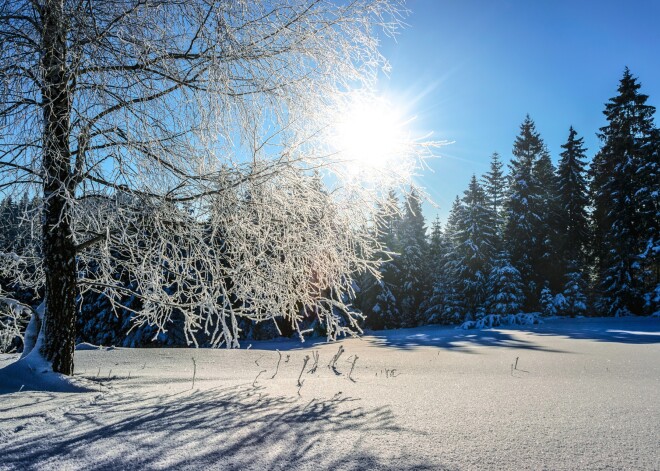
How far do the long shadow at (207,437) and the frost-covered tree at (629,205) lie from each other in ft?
67.8

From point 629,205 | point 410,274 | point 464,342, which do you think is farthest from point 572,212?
point 464,342

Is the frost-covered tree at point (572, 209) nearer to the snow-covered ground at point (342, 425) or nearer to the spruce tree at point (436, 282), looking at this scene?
the spruce tree at point (436, 282)

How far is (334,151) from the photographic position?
351 centimetres

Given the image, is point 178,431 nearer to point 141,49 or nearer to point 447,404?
point 447,404

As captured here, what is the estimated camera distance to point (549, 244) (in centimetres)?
2394

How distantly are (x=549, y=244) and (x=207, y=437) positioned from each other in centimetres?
2579

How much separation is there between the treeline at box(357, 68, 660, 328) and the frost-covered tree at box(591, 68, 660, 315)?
Result: 0.05 m

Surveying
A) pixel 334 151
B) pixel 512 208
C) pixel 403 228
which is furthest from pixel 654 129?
pixel 334 151

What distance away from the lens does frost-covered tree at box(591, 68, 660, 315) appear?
19.5m

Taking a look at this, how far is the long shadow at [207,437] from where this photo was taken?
5.62 ft

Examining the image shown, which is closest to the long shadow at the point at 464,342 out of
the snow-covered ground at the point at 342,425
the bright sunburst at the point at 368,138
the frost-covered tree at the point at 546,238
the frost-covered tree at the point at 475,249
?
the snow-covered ground at the point at 342,425

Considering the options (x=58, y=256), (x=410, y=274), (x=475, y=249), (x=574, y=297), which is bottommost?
(x=574, y=297)

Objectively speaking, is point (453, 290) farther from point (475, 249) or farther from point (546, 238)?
point (546, 238)

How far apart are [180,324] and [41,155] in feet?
45.7
